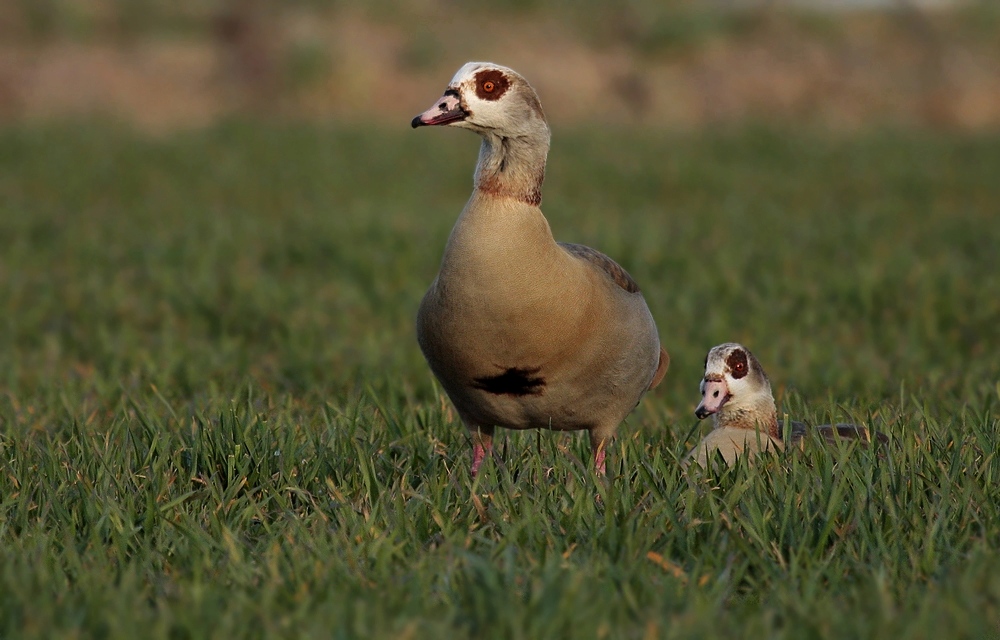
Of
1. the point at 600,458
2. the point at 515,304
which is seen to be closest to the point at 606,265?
the point at 600,458

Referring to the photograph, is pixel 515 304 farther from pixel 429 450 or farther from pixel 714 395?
pixel 714 395

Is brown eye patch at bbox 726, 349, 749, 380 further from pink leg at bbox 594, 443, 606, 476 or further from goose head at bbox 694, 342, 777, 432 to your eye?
pink leg at bbox 594, 443, 606, 476

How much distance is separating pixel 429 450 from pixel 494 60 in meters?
26.9

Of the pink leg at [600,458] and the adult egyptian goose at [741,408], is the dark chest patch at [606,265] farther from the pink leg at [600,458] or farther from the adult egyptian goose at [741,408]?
the pink leg at [600,458]

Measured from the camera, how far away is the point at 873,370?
8.05m

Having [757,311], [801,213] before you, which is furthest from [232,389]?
[801,213]

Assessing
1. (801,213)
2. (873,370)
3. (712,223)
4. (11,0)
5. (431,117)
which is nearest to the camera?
(431,117)

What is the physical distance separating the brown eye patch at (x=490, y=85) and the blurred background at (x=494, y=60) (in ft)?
71.8

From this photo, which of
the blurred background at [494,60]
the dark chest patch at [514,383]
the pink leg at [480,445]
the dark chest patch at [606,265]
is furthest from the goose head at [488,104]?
the blurred background at [494,60]

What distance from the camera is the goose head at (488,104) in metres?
4.36

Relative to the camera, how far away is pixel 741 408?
197 inches

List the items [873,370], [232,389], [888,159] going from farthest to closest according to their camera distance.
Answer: [888,159], [873,370], [232,389]

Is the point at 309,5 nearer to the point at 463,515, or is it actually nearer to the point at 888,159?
the point at 888,159

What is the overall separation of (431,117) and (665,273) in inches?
297
